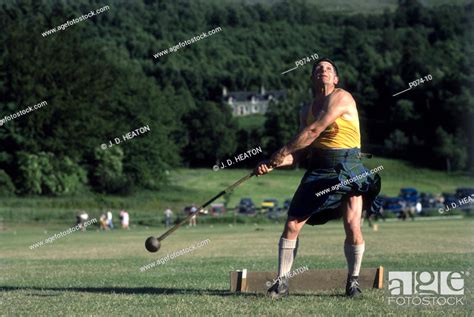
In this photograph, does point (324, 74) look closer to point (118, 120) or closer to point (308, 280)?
point (308, 280)

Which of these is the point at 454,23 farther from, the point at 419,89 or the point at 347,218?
the point at 347,218

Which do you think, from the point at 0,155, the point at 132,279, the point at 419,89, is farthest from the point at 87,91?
the point at 132,279

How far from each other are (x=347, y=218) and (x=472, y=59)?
128222 mm

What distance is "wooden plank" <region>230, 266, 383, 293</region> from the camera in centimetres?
1203

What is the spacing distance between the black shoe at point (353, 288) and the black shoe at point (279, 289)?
0.69m

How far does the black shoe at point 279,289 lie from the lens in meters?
11.1

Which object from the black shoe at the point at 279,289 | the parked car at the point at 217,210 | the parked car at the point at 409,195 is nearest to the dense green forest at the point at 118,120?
the parked car at the point at 409,195

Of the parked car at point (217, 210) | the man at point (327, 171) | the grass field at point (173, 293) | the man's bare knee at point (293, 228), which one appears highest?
the man at point (327, 171)

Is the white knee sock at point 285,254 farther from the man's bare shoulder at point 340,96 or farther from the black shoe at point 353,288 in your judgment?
the man's bare shoulder at point 340,96

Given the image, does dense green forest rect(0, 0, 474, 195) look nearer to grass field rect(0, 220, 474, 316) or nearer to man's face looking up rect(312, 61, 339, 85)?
grass field rect(0, 220, 474, 316)

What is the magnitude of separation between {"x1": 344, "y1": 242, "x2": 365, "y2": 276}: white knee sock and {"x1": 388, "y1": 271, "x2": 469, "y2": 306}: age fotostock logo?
459mm

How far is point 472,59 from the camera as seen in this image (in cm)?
13575

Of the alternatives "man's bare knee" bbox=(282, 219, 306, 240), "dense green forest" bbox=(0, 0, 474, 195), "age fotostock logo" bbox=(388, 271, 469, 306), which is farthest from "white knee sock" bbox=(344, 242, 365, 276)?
"dense green forest" bbox=(0, 0, 474, 195)

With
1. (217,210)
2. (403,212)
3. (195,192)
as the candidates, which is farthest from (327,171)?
(195,192)
